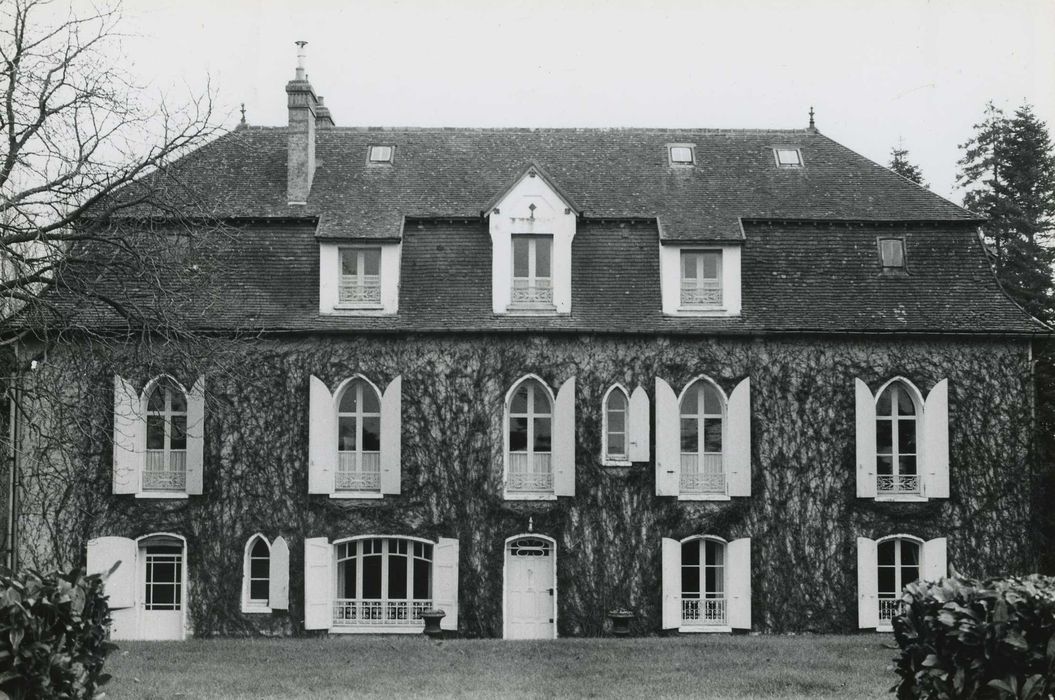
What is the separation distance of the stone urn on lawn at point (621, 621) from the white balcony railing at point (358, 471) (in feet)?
16.4

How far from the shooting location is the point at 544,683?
16141 millimetres

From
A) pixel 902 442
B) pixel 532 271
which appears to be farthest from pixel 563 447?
pixel 902 442

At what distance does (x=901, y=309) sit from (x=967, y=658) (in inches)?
534

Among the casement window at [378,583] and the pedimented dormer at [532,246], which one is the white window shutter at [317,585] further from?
the pedimented dormer at [532,246]

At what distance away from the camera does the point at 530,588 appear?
76.4 ft

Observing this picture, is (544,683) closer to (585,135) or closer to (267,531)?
(267,531)

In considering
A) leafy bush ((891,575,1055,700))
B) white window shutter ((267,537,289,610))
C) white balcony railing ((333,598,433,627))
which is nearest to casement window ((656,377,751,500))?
white balcony railing ((333,598,433,627))

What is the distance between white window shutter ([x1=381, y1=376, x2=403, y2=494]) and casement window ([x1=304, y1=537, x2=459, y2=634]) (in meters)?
1.12

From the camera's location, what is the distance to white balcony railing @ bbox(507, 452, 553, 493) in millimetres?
23422

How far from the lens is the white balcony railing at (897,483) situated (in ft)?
77.1

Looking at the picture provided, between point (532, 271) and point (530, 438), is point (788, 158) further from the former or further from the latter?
point (530, 438)

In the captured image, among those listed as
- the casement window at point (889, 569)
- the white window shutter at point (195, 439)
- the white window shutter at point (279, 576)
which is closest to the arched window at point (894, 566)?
the casement window at point (889, 569)

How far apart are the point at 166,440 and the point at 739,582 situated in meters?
11.2

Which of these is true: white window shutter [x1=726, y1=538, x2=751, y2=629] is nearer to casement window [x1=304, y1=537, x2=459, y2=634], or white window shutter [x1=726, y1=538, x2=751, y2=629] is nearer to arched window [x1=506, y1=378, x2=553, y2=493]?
arched window [x1=506, y1=378, x2=553, y2=493]
